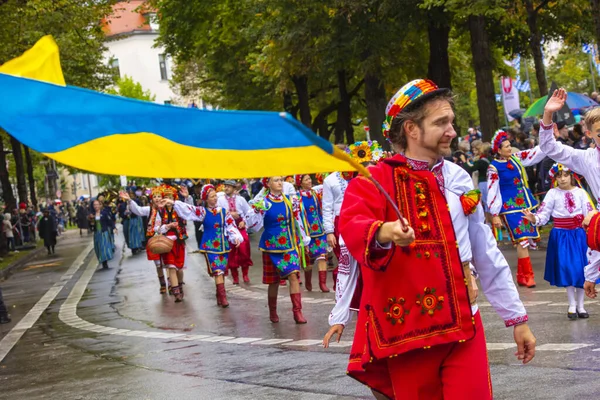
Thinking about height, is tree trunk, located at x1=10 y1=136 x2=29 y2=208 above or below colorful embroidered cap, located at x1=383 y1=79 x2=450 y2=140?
above

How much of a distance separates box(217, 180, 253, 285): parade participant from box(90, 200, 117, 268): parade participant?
28.7 ft

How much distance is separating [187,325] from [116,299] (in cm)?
523

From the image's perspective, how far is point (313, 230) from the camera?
59.2ft

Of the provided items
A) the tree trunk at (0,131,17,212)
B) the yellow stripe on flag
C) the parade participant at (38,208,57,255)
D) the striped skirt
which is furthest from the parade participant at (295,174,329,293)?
the tree trunk at (0,131,17,212)

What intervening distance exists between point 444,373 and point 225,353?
254 inches

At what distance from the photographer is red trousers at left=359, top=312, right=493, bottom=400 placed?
14.8 ft

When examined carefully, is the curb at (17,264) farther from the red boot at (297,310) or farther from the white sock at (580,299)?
the white sock at (580,299)

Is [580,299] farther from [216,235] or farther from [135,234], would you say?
[135,234]

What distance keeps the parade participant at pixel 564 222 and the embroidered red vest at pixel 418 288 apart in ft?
22.6

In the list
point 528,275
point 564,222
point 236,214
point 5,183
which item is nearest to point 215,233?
point 236,214

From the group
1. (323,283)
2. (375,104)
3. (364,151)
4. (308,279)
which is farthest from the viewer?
(375,104)

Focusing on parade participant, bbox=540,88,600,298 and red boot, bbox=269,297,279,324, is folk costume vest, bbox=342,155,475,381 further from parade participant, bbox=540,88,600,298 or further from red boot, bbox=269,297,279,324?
red boot, bbox=269,297,279,324

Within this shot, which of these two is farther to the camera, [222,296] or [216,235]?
[216,235]

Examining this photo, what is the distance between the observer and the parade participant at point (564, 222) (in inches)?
450
